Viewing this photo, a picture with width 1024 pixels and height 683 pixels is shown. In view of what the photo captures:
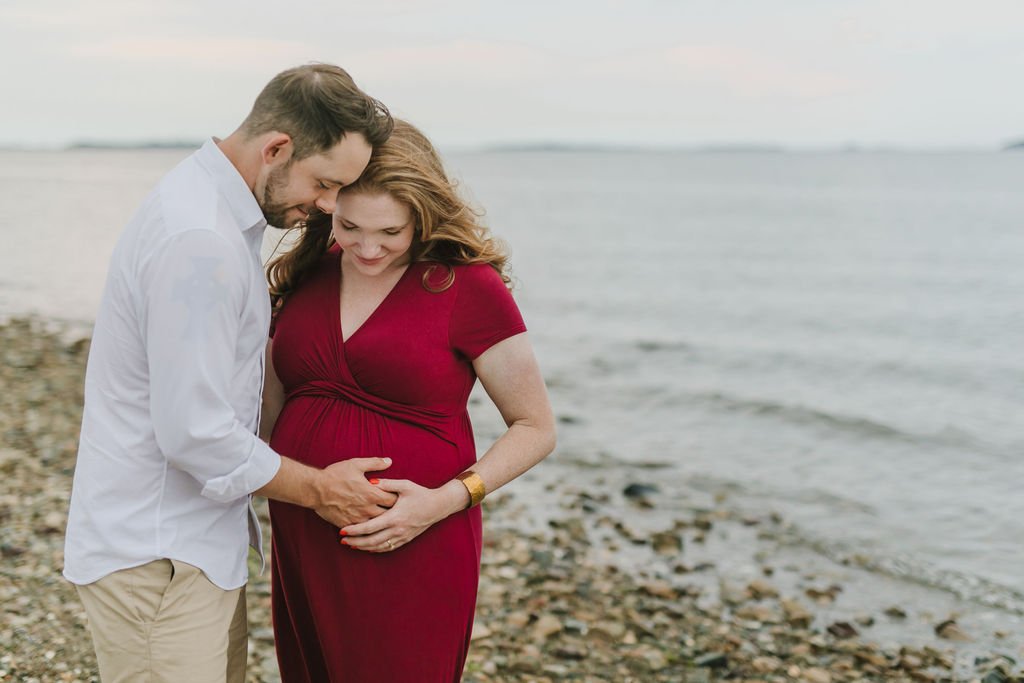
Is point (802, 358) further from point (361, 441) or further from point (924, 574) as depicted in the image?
point (361, 441)

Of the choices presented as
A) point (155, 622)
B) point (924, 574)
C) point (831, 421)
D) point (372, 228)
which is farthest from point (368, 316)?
point (831, 421)

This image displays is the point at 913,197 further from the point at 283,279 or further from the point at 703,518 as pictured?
the point at 283,279

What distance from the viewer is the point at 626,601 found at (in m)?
7.39

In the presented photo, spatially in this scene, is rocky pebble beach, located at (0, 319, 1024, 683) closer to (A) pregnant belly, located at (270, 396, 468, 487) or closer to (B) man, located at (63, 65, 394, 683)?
(B) man, located at (63, 65, 394, 683)

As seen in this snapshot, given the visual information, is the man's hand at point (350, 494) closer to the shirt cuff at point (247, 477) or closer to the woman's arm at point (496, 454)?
the woman's arm at point (496, 454)

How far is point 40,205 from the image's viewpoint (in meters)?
53.4

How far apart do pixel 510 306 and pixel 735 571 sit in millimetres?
5792

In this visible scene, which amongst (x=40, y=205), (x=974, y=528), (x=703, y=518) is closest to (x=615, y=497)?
(x=703, y=518)

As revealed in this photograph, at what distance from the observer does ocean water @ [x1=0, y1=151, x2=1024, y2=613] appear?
414 inches

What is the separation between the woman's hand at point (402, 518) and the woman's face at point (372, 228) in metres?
0.74

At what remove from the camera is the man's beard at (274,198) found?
2.82 metres

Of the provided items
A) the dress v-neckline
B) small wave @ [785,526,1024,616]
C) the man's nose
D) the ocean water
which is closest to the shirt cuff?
the dress v-neckline

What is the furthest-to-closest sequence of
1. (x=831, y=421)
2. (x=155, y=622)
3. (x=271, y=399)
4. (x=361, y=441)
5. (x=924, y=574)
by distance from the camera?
(x=831, y=421), (x=924, y=574), (x=271, y=399), (x=361, y=441), (x=155, y=622)

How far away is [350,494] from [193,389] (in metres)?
0.73
